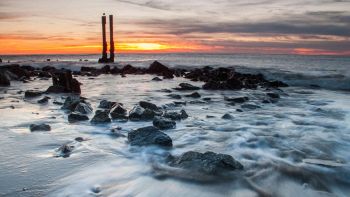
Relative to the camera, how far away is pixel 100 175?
4023 mm

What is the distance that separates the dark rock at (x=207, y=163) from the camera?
417cm

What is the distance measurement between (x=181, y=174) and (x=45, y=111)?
5.10m

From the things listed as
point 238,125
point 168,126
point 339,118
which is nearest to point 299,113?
point 339,118

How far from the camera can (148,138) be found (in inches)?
212

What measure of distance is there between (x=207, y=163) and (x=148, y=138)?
1.39 m

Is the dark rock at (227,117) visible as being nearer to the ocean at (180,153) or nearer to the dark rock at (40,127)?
the ocean at (180,153)

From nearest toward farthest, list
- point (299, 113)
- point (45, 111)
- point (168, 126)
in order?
point (168, 126)
point (45, 111)
point (299, 113)

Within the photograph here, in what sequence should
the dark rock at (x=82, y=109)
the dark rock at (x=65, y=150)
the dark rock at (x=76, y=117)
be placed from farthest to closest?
the dark rock at (x=82, y=109) < the dark rock at (x=76, y=117) < the dark rock at (x=65, y=150)

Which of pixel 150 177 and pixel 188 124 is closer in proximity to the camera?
pixel 150 177

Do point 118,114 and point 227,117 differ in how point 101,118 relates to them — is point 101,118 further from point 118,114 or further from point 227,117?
point 227,117

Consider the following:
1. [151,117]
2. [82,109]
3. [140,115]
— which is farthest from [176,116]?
[82,109]

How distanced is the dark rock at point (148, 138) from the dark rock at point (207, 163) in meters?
0.78

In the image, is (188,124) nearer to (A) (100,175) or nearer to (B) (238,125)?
(B) (238,125)

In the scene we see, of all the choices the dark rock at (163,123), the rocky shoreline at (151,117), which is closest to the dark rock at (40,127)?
the rocky shoreline at (151,117)
